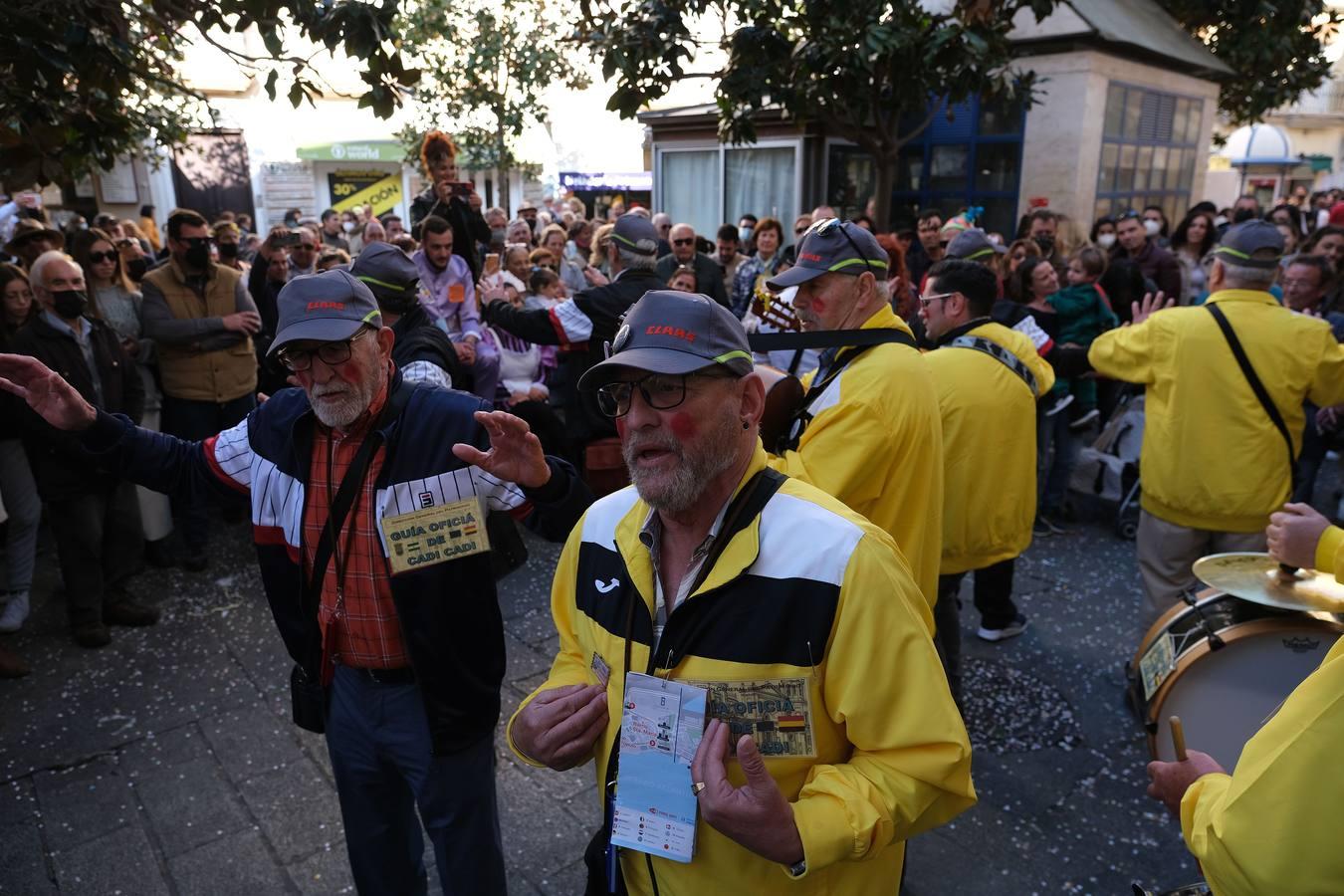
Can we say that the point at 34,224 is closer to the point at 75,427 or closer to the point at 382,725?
the point at 75,427

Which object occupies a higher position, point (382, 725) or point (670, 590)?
point (670, 590)

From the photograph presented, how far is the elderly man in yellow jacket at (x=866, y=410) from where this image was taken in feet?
9.64

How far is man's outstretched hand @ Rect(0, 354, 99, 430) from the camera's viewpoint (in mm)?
2566

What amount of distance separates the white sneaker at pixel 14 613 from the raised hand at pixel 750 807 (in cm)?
546

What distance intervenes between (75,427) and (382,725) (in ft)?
4.23

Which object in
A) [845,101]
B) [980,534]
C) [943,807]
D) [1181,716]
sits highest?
[845,101]

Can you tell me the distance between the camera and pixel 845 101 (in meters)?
9.57

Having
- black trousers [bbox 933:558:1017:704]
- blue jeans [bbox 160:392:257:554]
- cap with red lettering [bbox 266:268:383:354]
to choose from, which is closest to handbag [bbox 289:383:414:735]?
cap with red lettering [bbox 266:268:383:354]

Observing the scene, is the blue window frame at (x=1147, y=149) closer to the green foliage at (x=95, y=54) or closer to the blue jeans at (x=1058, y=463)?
the blue jeans at (x=1058, y=463)

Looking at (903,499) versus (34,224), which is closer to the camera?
(903,499)

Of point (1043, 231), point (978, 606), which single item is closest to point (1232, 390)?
point (978, 606)

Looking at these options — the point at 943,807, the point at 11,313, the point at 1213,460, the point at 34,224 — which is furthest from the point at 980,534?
the point at 34,224

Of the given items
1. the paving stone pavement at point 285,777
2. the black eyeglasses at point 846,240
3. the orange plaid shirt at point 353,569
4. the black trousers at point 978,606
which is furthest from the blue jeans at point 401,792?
the black trousers at point 978,606

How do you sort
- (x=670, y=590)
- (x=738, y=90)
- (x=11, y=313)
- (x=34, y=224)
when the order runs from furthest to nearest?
1. (x=738, y=90)
2. (x=34, y=224)
3. (x=11, y=313)
4. (x=670, y=590)
